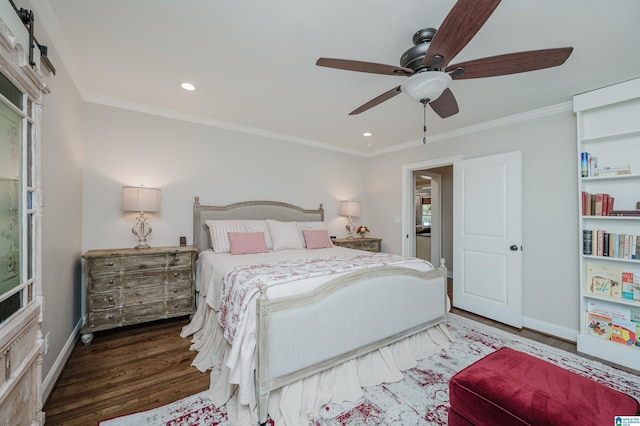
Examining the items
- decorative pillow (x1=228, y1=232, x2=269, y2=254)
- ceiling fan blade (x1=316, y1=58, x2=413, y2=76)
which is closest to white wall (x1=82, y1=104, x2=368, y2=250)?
decorative pillow (x1=228, y1=232, x2=269, y2=254)

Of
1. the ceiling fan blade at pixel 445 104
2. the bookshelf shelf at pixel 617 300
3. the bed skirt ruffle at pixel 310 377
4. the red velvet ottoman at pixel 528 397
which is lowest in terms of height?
the bed skirt ruffle at pixel 310 377

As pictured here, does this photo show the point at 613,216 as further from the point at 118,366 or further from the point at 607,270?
the point at 118,366

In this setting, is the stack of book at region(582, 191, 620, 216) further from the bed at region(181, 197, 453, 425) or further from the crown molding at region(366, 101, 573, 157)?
the bed at region(181, 197, 453, 425)

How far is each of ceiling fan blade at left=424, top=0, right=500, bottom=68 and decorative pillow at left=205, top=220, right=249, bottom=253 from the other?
274cm

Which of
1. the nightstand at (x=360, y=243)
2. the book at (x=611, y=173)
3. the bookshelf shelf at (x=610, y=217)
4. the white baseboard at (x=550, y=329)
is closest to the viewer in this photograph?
the bookshelf shelf at (x=610, y=217)

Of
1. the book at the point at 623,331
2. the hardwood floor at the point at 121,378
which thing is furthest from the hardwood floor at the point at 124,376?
the book at the point at 623,331

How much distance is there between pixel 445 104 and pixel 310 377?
7.31 feet

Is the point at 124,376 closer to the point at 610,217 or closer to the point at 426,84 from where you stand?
the point at 426,84

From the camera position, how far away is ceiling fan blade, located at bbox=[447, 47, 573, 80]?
4.93ft

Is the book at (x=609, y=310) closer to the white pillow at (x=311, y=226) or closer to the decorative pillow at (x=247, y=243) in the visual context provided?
the white pillow at (x=311, y=226)

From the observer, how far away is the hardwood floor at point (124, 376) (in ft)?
5.86

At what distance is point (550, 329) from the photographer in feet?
9.95

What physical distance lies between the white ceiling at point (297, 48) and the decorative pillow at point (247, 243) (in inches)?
59.0

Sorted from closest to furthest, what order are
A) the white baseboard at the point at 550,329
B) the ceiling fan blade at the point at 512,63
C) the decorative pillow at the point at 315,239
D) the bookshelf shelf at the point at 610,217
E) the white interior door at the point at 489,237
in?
1. the ceiling fan blade at the point at 512,63
2. the bookshelf shelf at the point at 610,217
3. the white baseboard at the point at 550,329
4. the white interior door at the point at 489,237
5. the decorative pillow at the point at 315,239
